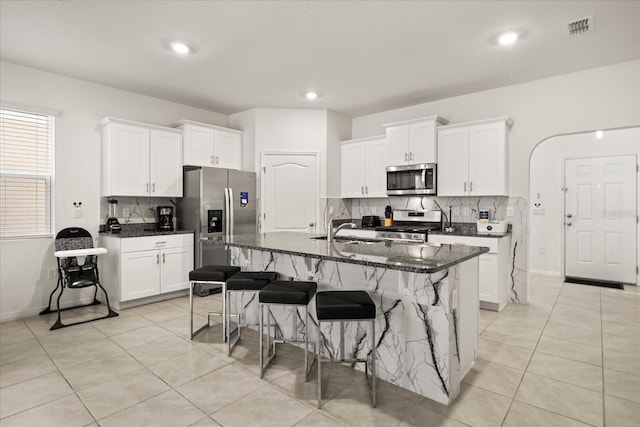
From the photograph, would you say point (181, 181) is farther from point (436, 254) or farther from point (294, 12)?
point (436, 254)

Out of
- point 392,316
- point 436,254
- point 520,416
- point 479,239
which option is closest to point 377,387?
point 392,316

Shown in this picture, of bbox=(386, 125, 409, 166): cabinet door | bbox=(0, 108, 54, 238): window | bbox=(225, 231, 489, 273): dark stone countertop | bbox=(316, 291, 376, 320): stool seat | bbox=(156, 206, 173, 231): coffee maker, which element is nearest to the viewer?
bbox=(225, 231, 489, 273): dark stone countertop

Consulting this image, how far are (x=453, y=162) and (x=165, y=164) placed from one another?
3852 mm

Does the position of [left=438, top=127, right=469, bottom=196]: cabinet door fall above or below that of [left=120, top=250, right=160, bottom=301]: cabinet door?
above

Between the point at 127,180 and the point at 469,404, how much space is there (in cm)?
432

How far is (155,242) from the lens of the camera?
429cm

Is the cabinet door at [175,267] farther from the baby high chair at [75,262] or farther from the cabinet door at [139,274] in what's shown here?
the baby high chair at [75,262]

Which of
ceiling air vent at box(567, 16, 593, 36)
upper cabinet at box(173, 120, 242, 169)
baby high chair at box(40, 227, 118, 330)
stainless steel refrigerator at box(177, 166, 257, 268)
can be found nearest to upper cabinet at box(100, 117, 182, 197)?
upper cabinet at box(173, 120, 242, 169)

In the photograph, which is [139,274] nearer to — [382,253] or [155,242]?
[155,242]

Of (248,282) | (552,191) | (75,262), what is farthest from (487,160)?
(75,262)

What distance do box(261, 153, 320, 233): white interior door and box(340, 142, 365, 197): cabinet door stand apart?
532 millimetres

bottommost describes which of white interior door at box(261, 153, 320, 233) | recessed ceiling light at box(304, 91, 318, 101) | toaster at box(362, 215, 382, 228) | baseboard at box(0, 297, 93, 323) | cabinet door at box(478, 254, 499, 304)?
baseboard at box(0, 297, 93, 323)

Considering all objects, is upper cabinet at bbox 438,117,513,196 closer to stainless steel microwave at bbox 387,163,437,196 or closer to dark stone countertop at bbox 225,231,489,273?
stainless steel microwave at bbox 387,163,437,196

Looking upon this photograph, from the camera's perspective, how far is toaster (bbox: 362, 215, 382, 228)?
17.6 feet
